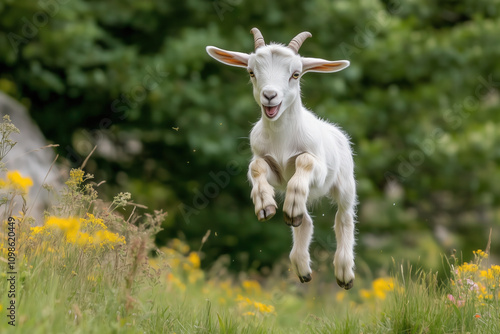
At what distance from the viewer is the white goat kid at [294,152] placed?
3.69 m

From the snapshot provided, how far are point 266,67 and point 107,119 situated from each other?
8362 millimetres

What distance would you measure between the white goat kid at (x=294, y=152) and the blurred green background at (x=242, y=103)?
5551mm

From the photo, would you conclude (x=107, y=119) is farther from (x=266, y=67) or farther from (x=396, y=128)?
(x=266, y=67)

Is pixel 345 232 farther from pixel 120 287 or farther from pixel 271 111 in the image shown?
pixel 120 287

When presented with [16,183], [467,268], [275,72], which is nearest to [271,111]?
[275,72]

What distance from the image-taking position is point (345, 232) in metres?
4.62

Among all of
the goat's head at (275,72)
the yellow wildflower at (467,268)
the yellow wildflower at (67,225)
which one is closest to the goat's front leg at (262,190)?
the goat's head at (275,72)

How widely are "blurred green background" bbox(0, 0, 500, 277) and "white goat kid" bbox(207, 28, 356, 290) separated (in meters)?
5.55

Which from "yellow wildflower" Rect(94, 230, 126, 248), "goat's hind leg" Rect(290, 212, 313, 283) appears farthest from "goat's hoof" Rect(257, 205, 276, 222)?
"yellow wildflower" Rect(94, 230, 126, 248)

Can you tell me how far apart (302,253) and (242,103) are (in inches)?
237

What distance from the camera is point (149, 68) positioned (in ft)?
34.9

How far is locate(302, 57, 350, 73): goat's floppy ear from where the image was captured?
12.8 ft

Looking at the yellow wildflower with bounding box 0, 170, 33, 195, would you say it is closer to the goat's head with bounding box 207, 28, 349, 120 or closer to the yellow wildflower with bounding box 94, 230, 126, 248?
the yellow wildflower with bounding box 94, 230, 126, 248

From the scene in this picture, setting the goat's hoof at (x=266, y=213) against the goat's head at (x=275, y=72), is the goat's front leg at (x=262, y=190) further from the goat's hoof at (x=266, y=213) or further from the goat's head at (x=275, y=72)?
the goat's head at (x=275, y=72)
